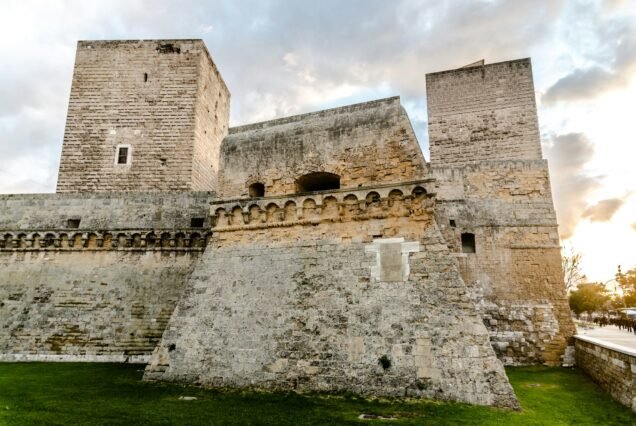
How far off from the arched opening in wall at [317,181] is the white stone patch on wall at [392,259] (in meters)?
1.94

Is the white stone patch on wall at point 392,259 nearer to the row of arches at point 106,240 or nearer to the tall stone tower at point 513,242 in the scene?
the tall stone tower at point 513,242

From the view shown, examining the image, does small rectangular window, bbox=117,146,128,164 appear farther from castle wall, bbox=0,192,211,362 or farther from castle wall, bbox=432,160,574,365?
castle wall, bbox=432,160,574,365

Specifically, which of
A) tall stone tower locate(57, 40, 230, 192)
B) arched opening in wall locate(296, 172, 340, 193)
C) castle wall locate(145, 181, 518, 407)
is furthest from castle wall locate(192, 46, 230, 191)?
castle wall locate(145, 181, 518, 407)

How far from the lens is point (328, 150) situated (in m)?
9.16

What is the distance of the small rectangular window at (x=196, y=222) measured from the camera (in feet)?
40.3

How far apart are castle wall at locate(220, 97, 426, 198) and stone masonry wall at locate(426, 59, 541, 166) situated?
20.3ft

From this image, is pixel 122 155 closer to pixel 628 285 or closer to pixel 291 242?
pixel 291 242

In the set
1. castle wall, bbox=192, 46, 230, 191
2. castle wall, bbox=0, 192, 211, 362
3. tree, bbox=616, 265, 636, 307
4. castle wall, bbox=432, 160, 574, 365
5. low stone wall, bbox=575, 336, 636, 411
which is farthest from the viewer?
tree, bbox=616, 265, 636, 307

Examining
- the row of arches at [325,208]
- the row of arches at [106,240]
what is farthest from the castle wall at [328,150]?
the row of arches at [106,240]

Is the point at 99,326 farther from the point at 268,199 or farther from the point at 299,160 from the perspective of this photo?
the point at 299,160

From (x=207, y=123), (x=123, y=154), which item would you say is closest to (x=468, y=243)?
(x=207, y=123)

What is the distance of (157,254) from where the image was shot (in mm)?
12062

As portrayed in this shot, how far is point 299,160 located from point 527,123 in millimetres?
9202

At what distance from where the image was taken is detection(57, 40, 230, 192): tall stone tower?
1652cm
